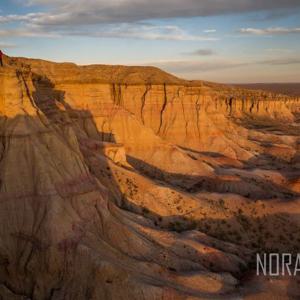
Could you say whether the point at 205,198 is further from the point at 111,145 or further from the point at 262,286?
the point at 262,286

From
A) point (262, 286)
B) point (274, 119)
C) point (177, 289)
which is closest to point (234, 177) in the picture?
point (262, 286)

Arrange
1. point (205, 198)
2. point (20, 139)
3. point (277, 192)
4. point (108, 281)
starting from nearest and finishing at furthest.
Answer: point (108, 281) → point (20, 139) → point (205, 198) → point (277, 192)

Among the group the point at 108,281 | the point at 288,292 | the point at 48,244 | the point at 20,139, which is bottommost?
the point at 288,292

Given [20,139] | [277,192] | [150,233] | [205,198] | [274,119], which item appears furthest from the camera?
[274,119]

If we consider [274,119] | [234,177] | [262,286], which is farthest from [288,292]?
[274,119]

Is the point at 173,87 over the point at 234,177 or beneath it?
over

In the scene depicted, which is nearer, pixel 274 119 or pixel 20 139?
pixel 20 139

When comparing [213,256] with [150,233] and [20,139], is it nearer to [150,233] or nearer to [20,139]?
[150,233]
